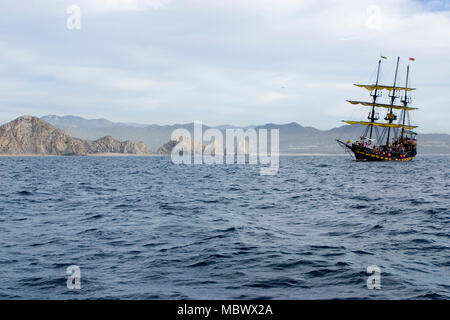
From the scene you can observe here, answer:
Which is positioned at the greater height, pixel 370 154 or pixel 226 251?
pixel 370 154

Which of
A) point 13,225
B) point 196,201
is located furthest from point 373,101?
point 13,225

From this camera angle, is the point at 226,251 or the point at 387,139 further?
A: the point at 387,139

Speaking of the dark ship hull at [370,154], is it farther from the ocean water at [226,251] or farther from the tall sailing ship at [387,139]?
the ocean water at [226,251]

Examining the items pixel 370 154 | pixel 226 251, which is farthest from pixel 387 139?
pixel 226 251

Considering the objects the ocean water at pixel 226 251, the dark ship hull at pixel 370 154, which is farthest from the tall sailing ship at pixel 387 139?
the ocean water at pixel 226 251

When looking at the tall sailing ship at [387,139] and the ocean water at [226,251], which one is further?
the tall sailing ship at [387,139]

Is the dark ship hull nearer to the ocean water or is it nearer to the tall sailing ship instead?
the tall sailing ship

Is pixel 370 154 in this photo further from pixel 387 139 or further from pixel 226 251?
pixel 226 251
